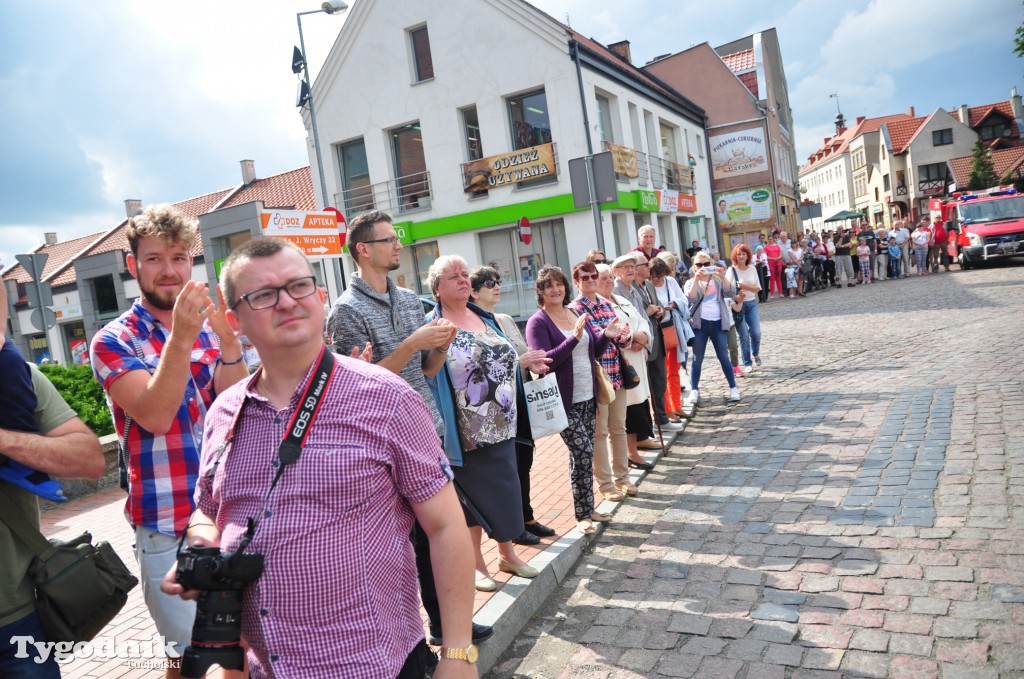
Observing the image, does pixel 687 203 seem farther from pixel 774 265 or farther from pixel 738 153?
pixel 738 153

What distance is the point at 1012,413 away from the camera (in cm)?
645

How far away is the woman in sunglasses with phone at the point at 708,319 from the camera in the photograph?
9.09 meters

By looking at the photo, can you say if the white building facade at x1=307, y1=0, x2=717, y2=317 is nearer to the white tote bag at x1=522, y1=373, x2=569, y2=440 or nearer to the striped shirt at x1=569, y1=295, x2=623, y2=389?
the striped shirt at x1=569, y1=295, x2=623, y2=389

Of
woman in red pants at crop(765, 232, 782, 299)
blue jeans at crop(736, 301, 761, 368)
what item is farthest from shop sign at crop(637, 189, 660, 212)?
blue jeans at crop(736, 301, 761, 368)

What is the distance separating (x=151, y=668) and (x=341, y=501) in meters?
3.05

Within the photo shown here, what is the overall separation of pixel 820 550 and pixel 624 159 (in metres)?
19.7

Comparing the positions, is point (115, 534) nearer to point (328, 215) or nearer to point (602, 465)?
point (602, 465)

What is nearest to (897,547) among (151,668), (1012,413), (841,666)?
(841,666)

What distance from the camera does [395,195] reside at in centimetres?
2400

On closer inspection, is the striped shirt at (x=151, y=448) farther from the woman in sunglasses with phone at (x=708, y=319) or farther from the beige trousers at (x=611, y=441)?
the woman in sunglasses with phone at (x=708, y=319)

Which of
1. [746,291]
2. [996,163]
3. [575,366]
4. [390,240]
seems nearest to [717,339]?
[746,291]

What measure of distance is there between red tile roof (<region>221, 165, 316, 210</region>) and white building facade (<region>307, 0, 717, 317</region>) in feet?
25.4

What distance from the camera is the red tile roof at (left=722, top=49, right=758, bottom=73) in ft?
121

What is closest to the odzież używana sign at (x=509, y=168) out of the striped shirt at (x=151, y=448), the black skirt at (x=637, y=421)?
the black skirt at (x=637, y=421)
